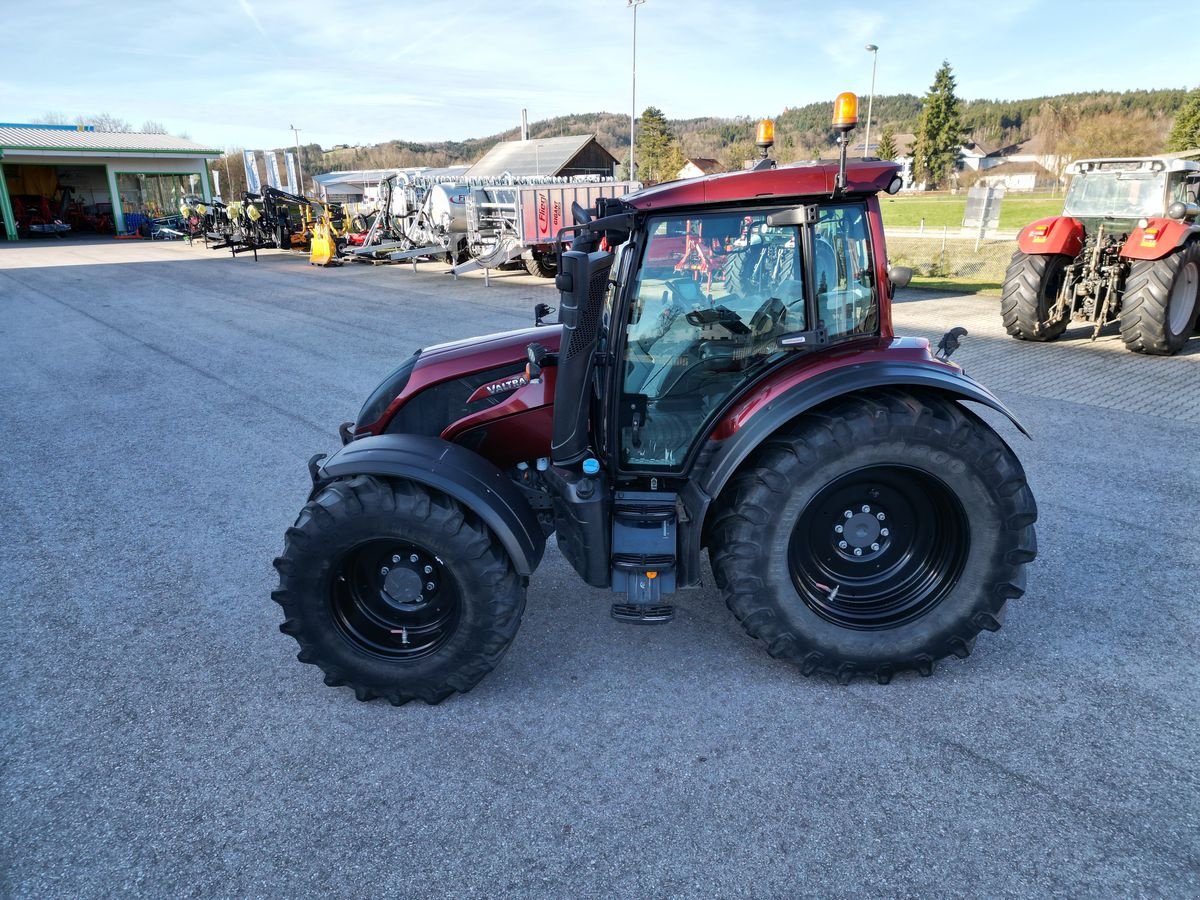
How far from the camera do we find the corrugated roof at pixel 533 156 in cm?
4338

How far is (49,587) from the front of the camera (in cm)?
425

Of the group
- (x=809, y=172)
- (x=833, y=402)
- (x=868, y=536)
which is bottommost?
Answer: (x=868, y=536)

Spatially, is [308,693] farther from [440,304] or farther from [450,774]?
[440,304]

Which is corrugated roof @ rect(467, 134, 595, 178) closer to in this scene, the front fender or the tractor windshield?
the tractor windshield

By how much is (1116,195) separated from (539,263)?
11.2 m

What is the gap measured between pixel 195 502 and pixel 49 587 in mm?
1270

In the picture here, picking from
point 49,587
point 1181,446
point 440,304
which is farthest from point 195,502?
point 440,304

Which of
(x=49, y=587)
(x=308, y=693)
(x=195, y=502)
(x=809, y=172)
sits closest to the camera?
(x=809, y=172)

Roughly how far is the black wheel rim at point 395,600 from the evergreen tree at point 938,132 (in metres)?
73.2

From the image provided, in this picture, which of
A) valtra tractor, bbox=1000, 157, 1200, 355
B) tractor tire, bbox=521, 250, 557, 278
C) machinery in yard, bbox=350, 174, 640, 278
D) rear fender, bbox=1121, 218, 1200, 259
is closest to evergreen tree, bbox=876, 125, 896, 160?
machinery in yard, bbox=350, 174, 640, 278

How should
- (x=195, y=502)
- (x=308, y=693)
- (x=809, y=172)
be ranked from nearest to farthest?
(x=809, y=172) → (x=308, y=693) → (x=195, y=502)

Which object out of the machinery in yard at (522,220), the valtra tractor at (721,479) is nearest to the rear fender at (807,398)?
the valtra tractor at (721,479)

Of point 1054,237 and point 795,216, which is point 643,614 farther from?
point 1054,237

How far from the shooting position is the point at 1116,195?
1037 centimetres
